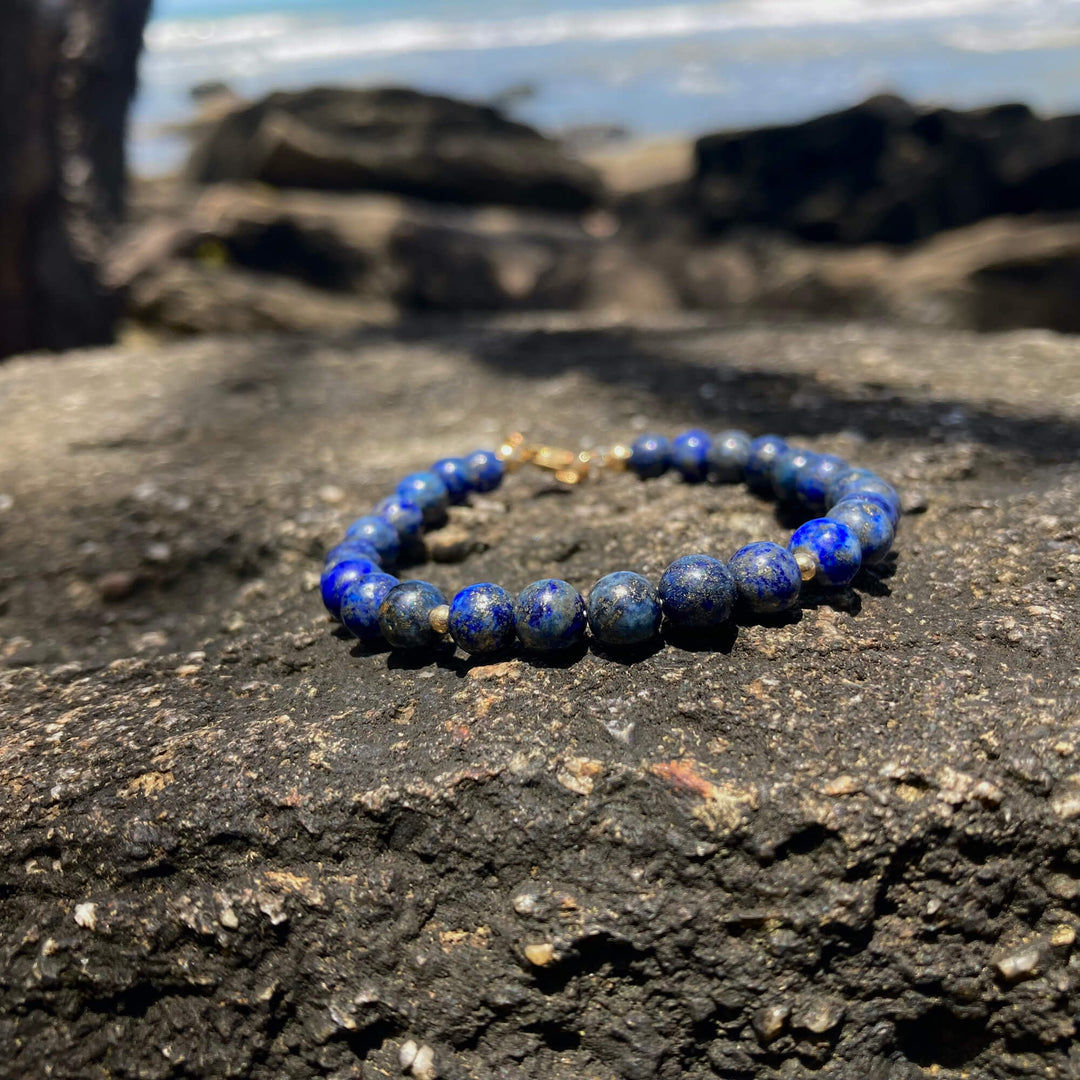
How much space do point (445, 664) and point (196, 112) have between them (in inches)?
625

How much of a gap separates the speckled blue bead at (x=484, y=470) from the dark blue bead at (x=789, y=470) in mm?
706

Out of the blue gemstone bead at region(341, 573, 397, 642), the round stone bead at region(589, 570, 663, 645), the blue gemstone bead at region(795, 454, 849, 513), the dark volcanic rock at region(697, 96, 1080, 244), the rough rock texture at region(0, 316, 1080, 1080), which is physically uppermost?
the dark volcanic rock at region(697, 96, 1080, 244)

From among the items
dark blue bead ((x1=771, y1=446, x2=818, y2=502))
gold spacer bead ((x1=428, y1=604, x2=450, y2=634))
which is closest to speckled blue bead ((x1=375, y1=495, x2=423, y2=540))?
gold spacer bead ((x1=428, y1=604, x2=450, y2=634))

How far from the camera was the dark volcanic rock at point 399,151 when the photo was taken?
6.33m

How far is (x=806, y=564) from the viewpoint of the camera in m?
1.75

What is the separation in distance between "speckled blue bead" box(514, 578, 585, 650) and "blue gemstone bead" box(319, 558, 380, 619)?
376 mm

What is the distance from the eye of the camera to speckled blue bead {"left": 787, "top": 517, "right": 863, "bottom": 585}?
175 centimetres

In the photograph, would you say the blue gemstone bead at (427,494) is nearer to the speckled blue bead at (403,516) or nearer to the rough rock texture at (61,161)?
the speckled blue bead at (403,516)

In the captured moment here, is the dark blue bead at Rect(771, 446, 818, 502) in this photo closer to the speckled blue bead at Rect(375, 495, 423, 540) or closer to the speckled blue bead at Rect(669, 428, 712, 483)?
the speckled blue bead at Rect(669, 428, 712, 483)

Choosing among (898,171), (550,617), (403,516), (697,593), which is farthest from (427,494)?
(898,171)

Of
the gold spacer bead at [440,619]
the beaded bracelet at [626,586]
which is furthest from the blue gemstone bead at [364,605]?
the gold spacer bead at [440,619]

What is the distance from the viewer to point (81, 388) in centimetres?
317

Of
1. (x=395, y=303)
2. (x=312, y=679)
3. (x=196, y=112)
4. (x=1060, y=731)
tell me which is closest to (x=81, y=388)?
(x=312, y=679)

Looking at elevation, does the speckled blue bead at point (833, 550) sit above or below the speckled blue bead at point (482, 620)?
above
